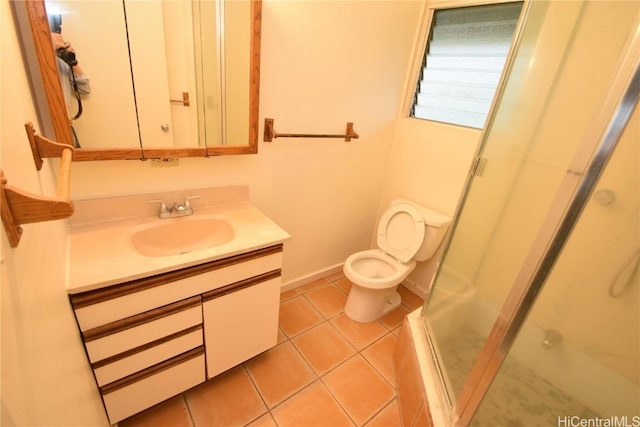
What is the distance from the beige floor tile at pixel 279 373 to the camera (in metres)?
1.49

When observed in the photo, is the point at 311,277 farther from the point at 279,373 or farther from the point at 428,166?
the point at 428,166

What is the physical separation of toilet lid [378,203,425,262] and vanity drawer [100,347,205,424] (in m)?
1.33

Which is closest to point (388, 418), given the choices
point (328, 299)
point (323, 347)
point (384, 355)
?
point (384, 355)

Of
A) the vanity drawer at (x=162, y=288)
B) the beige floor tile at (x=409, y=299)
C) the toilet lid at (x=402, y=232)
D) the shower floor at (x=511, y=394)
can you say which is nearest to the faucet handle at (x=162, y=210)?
the vanity drawer at (x=162, y=288)

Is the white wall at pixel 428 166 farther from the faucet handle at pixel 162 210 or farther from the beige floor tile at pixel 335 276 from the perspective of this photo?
the faucet handle at pixel 162 210

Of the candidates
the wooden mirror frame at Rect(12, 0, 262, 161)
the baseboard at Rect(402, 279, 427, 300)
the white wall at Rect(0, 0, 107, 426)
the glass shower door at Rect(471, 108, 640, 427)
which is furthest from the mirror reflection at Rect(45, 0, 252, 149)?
the baseboard at Rect(402, 279, 427, 300)

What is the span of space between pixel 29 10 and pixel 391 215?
192 cm

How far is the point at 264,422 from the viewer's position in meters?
1.36

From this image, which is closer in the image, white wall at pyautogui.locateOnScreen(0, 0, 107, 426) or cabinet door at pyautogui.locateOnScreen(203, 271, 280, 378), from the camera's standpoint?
white wall at pyautogui.locateOnScreen(0, 0, 107, 426)

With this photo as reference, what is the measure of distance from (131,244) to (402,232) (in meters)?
1.58

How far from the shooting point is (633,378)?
1.27 m

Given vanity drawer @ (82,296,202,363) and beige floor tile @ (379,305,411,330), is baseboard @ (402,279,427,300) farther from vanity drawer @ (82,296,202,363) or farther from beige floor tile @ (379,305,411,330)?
vanity drawer @ (82,296,202,363)

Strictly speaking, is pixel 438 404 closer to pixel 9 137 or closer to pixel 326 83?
pixel 9 137

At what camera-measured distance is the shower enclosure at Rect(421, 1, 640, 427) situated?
37.0 inches
